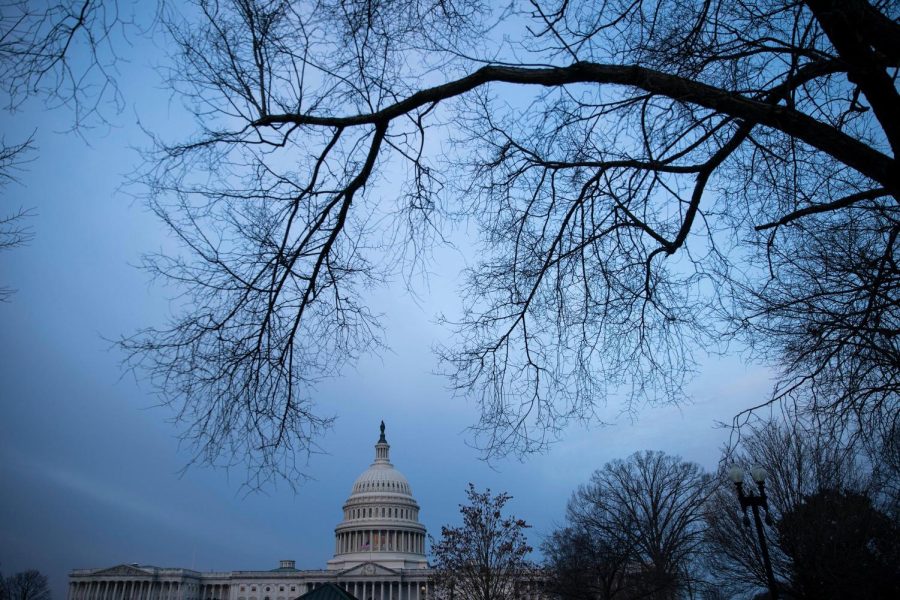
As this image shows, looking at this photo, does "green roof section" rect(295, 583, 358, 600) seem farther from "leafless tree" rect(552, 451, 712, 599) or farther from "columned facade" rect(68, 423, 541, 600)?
"columned facade" rect(68, 423, 541, 600)

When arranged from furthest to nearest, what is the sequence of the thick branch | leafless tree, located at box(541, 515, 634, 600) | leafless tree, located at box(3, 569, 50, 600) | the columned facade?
the columned facade
leafless tree, located at box(3, 569, 50, 600)
leafless tree, located at box(541, 515, 634, 600)
the thick branch

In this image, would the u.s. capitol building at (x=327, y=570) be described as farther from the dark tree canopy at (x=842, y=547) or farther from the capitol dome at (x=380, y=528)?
the dark tree canopy at (x=842, y=547)

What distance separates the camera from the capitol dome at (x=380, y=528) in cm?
11081

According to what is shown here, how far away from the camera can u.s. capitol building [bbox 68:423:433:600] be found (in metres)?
111

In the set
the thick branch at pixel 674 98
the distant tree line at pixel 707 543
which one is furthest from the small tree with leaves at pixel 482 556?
the thick branch at pixel 674 98

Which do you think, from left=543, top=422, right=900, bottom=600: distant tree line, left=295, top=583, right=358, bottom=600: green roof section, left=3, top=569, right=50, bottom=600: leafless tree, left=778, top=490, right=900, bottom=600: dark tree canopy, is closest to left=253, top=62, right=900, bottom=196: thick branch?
left=543, top=422, right=900, bottom=600: distant tree line

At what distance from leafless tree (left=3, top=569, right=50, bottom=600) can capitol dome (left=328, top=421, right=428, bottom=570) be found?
43395 mm

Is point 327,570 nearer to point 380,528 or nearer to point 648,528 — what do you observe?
point 380,528

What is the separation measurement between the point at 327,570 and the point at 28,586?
4512 cm

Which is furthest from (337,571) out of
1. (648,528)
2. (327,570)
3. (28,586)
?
(648,528)

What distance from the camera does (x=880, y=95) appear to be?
4.47m

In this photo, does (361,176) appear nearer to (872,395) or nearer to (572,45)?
(572,45)

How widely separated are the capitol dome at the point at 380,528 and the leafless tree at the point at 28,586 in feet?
142

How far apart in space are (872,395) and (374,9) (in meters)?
6.84
